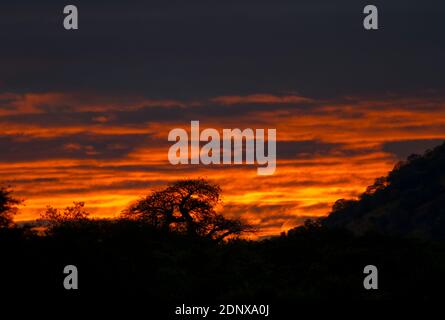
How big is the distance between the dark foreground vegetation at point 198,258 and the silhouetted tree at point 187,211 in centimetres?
8

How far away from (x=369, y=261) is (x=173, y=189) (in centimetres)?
1932

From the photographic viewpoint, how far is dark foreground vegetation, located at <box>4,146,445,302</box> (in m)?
74.4

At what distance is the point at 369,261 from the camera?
9362 centimetres

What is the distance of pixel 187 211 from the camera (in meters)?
105

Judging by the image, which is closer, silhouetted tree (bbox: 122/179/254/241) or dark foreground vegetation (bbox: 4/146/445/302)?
dark foreground vegetation (bbox: 4/146/445/302)

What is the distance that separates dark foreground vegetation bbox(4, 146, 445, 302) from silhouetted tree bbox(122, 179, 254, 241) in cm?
8

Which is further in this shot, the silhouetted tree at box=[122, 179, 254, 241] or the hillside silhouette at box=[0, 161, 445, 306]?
the silhouetted tree at box=[122, 179, 254, 241]

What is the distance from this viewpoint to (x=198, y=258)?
3607 inches

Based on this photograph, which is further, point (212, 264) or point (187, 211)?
point (187, 211)

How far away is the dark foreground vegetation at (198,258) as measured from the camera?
74.4 m

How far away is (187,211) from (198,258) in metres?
14.1

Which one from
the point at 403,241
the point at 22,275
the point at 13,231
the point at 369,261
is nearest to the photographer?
the point at 22,275
